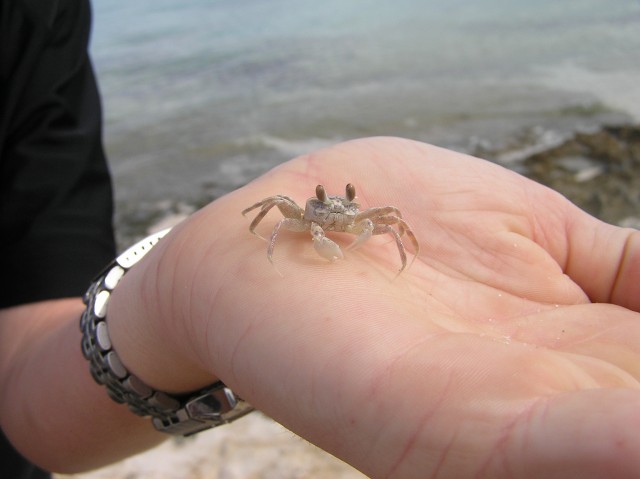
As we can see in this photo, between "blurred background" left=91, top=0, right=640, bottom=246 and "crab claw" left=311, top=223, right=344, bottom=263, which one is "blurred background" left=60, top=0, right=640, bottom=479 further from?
"crab claw" left=311, top=223, right=344, bottom=263

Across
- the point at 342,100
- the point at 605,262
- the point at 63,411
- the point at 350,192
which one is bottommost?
the point at 342,100

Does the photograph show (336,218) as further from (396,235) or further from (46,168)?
(46,168)

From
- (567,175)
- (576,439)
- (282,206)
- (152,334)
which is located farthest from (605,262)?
(567,175)

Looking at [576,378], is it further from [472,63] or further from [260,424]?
[472,63]

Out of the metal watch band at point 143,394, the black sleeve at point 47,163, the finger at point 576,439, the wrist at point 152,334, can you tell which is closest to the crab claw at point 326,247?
the wrist at point 152,334

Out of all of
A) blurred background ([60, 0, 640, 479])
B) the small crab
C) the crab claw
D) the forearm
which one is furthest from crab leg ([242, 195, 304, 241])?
blurred background ([60, 0, 640, 479])
